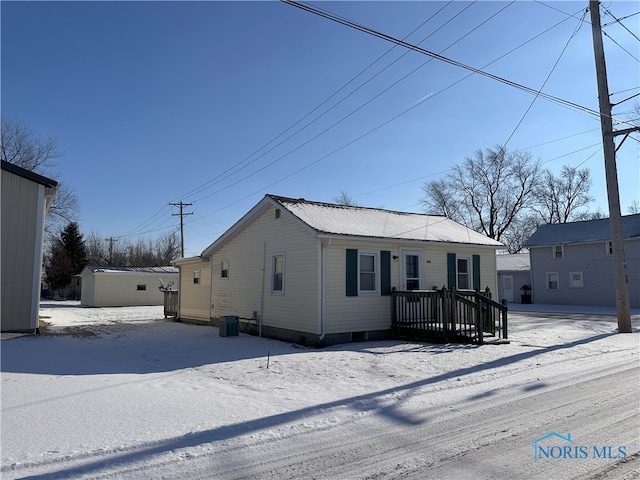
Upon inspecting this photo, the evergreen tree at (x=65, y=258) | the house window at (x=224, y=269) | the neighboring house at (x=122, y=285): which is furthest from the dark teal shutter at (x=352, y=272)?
the evergreen tree at (x=65, y=258)

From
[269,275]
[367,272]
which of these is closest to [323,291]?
[367,272]

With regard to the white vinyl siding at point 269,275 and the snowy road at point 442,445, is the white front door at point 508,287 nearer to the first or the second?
the white vinyl siding at point 269,275

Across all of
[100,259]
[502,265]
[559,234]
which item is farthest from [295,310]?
[100,259]

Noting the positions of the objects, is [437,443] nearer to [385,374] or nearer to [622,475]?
[622,475]

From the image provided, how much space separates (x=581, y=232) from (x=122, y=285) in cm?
3202

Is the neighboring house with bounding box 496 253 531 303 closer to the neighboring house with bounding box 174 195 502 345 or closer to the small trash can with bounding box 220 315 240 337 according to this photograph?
the neighboring house with bounding box 174 195 502 345

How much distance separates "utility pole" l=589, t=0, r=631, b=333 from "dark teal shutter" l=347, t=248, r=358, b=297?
28.5 feet

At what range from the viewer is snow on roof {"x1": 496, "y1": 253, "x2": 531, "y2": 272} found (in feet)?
117

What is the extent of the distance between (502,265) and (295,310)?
2920 centimetres

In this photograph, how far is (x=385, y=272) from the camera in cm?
1354

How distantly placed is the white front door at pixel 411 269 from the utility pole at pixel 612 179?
21.0 feet

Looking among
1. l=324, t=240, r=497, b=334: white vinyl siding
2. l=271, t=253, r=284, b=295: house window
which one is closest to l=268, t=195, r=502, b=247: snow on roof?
l=324, t=240, r=497, b=334: white vinyl siding

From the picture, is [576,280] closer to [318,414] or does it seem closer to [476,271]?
[476,271]

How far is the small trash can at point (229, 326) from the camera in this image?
556 inches
